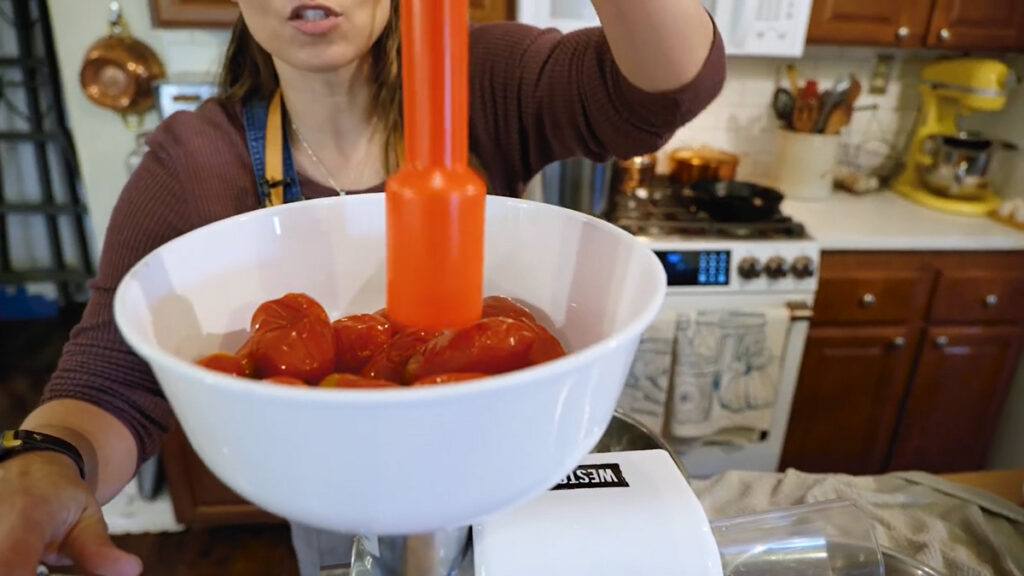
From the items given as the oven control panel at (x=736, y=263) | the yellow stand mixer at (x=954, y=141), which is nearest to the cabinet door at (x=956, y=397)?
the yellow stand mixer at (x=954, y=141)

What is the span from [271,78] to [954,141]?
1.84 m

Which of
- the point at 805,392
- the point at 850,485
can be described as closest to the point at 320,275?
the point at 850,485

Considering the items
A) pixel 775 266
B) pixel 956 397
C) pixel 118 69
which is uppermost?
pixel 118 69

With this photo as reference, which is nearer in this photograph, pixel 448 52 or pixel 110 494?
pixel 448 52

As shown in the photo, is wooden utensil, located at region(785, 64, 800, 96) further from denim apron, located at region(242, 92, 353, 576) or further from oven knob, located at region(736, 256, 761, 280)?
denim apron, located at region(242, 92, 353, 576)

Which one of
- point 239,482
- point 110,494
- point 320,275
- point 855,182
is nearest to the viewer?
point 239,482

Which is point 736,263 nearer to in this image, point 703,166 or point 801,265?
point 801,265

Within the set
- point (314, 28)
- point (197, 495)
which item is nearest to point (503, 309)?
point (314, 28)

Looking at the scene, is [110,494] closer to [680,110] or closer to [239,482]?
[239,482]

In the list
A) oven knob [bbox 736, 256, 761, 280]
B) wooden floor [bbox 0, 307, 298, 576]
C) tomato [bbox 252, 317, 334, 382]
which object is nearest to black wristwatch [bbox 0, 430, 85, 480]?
tomato [bbox 252, 317, 334, 382]

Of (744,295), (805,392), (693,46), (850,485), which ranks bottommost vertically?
(805,392)

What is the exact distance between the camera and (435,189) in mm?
271

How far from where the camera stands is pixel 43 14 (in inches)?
99.9

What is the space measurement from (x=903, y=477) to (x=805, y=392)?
1121 mm
